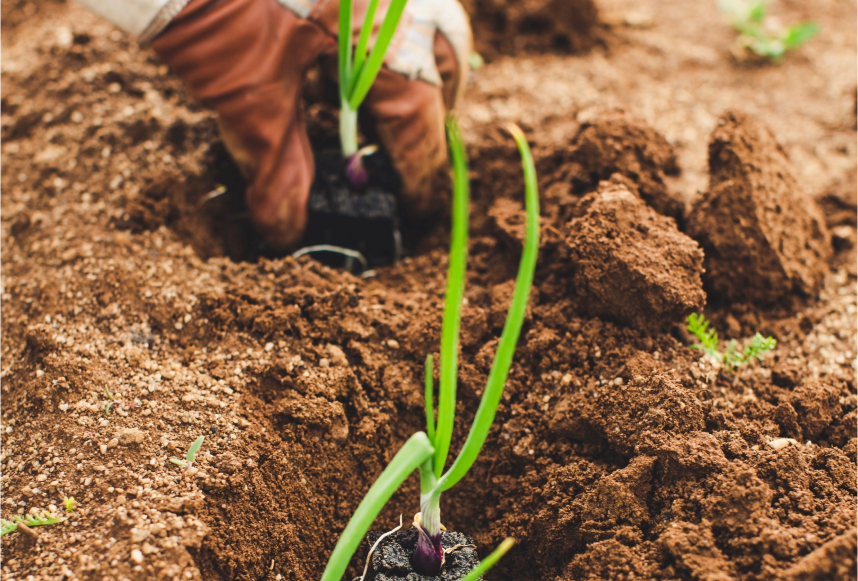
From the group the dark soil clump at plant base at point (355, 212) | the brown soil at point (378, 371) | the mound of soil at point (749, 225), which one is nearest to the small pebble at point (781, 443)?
the brown soil at point (378, 371)

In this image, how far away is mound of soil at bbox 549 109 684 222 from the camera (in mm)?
1354

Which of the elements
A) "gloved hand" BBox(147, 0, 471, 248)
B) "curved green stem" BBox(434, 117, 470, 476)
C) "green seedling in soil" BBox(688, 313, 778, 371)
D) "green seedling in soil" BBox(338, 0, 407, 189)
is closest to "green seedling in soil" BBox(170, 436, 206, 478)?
"curved green stem" BBox(434, 117, 470, 476)

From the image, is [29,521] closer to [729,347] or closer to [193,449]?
[193,449]

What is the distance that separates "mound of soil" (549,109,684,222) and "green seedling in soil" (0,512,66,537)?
1146 mm

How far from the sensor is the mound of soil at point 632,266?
44.8 inches

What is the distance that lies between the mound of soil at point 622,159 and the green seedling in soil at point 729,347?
0.30 meters

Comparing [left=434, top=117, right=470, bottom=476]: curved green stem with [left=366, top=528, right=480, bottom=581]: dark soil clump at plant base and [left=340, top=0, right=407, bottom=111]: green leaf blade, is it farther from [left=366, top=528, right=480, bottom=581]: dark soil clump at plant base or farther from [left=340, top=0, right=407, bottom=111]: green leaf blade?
[left=340, top=0, right=407, bottom=111]: green leaf blade

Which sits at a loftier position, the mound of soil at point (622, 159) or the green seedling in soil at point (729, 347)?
the mound of soil at point (622, 159)

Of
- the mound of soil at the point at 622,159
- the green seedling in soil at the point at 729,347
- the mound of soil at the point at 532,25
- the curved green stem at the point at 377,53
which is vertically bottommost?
the green seedling in soil at the point at 729,347

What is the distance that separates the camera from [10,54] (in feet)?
5.73

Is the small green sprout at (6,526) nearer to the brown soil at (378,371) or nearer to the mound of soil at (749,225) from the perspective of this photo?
the brown soil at (378,371)

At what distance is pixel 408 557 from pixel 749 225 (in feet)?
3.04

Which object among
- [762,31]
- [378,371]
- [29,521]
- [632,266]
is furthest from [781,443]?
[762,31]

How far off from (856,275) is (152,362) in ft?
4.82
